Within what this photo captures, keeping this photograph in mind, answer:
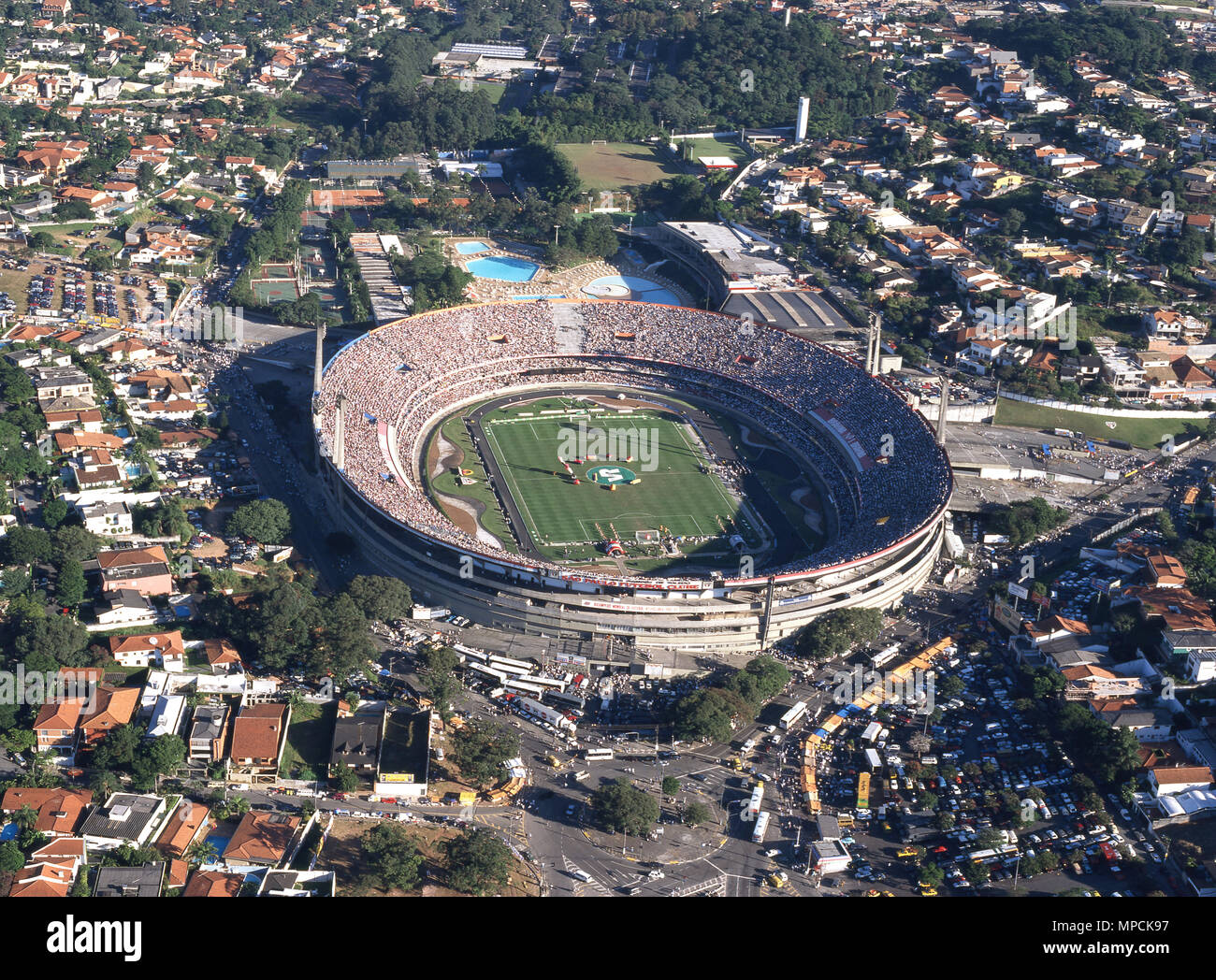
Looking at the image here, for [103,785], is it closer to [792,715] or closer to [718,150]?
[792,715]

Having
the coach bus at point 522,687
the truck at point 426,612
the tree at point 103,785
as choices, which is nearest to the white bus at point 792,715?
the coach bus at point 522,687

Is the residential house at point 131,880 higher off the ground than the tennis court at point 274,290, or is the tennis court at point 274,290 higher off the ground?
the tennis court at point 274,290

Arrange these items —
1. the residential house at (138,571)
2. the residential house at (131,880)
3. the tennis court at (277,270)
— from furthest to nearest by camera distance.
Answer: the tennis court at (277,270), the residential house at (138,571), the residential house at (131,880)

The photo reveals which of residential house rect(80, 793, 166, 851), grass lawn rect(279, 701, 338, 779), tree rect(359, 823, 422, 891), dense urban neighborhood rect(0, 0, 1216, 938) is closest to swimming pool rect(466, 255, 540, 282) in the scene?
dense urban neighborhood rect(0, 0, 1216, 938)

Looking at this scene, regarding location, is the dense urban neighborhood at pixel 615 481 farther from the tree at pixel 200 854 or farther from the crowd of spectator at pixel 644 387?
the tree at pixel 200 854

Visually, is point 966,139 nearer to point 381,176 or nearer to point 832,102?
point 832,102

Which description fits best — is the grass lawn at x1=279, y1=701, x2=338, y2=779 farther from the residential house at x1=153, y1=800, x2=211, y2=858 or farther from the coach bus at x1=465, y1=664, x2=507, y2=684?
the coach bus at x1=465, y1=664, x2=507, y2=684
